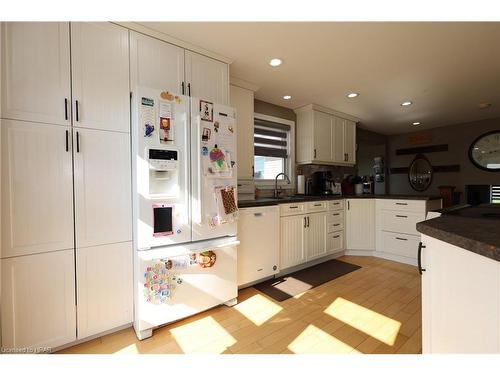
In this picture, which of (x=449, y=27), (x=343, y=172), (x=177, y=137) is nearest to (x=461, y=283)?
(x=177, y=137)

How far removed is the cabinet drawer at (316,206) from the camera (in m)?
2.90

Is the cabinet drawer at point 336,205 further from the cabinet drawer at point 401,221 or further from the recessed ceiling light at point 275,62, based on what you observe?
the recessed ceiling light at point 275,62

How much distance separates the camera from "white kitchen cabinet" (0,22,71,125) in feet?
4.35

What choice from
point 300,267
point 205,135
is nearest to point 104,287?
point 205,135

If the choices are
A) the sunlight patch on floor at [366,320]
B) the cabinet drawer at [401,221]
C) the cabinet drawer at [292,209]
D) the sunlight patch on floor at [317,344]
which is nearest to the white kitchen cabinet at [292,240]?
the cabinet drawer at [292,209]

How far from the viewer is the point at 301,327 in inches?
68.3

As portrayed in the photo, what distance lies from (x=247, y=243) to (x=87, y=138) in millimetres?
1575

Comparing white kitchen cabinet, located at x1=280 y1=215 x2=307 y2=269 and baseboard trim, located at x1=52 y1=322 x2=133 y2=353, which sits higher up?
white kitchen cabinet, located at x1=280 y1=215 x2=307 y2=269

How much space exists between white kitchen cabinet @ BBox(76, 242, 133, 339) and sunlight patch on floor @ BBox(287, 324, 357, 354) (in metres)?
1.23

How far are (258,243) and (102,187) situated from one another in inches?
58.0

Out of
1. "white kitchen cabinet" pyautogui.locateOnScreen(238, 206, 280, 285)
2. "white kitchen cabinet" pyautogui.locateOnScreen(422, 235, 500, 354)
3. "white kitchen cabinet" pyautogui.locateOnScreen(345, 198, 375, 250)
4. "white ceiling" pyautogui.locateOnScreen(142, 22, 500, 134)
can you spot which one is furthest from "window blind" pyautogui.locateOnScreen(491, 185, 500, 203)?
"white kitchen cabinet" pyautogui.locateOnScreen(422, 235, 500, 354)

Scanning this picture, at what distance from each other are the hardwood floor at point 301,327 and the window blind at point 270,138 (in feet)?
6.24

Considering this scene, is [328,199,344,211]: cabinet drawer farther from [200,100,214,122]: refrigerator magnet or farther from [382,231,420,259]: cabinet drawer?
[200,100,214,122]: refrigerator magnet

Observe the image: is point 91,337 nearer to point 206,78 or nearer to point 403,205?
point 206,78
